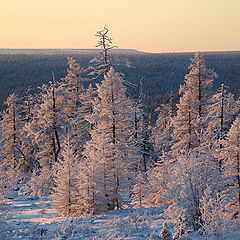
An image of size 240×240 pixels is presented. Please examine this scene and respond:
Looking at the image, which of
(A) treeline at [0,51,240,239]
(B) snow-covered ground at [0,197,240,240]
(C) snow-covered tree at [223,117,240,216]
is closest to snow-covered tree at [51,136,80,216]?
(A) treeline at [0,51,240,239]

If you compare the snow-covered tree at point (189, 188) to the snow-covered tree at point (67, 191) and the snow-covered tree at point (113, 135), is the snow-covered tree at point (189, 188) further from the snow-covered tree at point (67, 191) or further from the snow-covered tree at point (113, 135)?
the snow-covered tree at point (67, 191)

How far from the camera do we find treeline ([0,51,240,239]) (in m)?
10.9

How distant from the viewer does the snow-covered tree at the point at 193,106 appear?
2497cm

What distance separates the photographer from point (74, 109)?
1173 inches

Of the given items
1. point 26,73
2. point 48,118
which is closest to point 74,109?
point 48,118

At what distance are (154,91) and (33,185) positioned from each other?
144m

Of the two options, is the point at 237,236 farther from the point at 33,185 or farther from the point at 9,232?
the point at 33,185

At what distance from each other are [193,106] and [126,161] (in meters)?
8.96

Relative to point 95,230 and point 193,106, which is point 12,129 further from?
point 95,230

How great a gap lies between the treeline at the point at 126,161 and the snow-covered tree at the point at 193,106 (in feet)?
0.28

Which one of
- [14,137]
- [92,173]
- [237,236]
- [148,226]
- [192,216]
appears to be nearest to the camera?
[237,236]

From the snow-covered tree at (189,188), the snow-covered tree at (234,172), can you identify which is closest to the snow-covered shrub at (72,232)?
the snow-covered tree at (189,188)

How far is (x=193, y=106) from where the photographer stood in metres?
25.1

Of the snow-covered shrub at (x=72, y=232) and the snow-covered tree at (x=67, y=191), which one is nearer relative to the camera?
the snow-covered shrub at (x=72, y=232)
